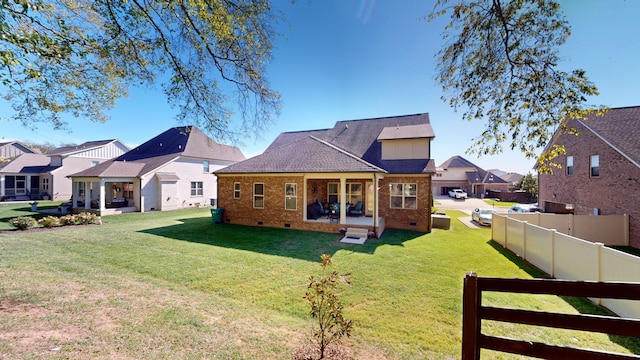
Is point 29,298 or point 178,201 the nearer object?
point 29,298

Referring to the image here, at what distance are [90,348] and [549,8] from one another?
958 cm

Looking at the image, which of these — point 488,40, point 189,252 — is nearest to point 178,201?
point 189,252

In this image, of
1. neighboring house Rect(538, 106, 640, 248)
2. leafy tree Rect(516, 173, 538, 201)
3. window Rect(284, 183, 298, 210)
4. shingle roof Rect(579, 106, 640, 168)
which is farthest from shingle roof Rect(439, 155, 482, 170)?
window Rect(284, 183, 298, 210)

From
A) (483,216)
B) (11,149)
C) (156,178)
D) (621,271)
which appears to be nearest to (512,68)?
(621,271)

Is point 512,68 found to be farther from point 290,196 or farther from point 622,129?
point 622,129

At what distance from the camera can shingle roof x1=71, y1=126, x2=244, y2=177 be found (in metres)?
19.9

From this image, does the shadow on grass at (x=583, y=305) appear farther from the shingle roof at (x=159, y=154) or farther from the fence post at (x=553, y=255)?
the shingle roof at (x=159, y=154)

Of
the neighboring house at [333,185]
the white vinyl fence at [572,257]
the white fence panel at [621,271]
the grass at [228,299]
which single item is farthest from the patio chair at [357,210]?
the white fence panel at [621,271]

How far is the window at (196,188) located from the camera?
24.0 metres

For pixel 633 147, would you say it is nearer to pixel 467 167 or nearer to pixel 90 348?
pixel 90 348

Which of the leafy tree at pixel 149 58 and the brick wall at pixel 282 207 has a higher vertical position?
the leafy tree at pixel 149 58

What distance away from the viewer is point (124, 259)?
26.0 ft

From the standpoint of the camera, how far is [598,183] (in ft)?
43.4

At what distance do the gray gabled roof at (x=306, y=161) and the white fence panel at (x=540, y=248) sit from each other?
5.98 metres
